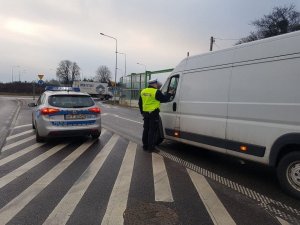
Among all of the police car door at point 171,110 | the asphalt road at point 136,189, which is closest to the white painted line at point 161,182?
the asphalt road at point 136,189

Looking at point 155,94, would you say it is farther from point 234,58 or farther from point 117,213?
point 117,213

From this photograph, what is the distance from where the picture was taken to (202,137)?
7.25 meters

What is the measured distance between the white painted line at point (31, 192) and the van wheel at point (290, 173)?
3.76 metres

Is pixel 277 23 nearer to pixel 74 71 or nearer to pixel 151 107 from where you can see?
pixel 151 107

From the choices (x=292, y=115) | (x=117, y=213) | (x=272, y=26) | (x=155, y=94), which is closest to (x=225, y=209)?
(x=117, y=213)

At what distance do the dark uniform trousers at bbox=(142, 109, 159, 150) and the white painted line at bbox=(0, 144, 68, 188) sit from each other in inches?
90.1

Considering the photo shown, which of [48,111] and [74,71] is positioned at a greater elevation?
[74,71]

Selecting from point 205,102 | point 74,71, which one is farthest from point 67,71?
point 205,102

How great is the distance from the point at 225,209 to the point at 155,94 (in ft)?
14.6

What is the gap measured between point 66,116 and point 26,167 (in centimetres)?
289

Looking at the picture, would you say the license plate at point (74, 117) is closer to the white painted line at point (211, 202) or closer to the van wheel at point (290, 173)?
the white painted line at point (211, 202)

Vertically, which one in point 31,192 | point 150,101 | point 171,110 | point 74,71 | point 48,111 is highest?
point 74,71

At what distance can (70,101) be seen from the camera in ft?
32.7

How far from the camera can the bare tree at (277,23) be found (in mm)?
53500
